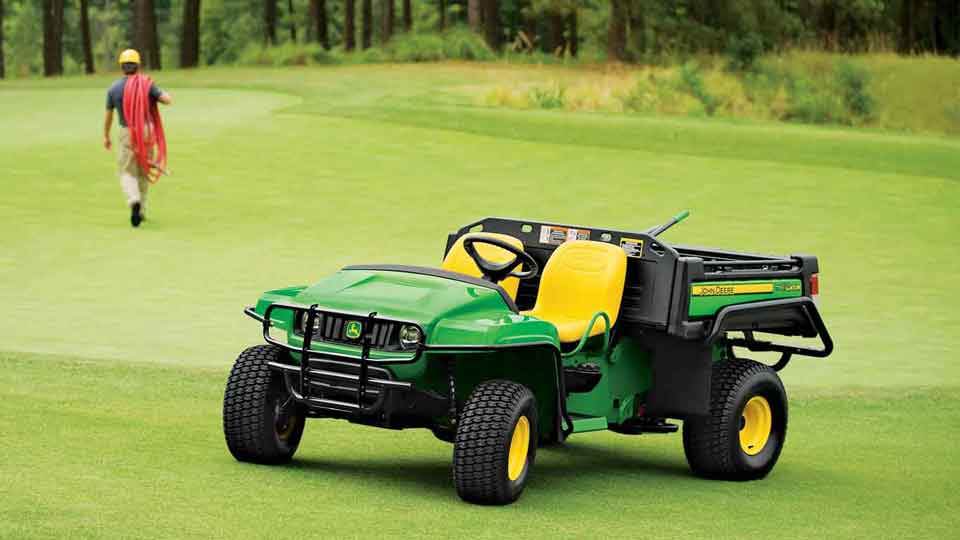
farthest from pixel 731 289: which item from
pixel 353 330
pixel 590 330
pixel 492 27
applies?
pixel 492 27

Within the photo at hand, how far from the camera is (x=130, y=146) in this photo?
59.9 ft

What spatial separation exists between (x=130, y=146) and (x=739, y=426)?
1122 centimetres

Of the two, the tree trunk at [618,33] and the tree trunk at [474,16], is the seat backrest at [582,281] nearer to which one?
the tree trunk at [618,33]

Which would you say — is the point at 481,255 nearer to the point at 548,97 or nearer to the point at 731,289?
the point at 731,289

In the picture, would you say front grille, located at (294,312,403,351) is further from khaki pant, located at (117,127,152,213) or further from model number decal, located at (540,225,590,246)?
khaki pant, located at (117,127,152,213)

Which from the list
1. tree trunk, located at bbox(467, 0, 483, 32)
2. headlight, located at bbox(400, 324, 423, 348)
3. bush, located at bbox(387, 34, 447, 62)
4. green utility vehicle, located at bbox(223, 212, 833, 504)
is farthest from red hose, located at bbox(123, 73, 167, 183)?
tree trunk, located at bbox(467, 0, 483, 32)

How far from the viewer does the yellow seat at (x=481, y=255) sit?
8.47m

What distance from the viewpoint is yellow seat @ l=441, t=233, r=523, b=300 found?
8.47 m

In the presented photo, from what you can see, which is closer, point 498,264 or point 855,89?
point 498,264

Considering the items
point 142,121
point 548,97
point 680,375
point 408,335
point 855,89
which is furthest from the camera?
point 855,89

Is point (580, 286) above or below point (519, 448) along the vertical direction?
above

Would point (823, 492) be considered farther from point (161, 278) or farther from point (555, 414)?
point (161, 278)

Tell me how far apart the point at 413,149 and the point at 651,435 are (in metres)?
14.4

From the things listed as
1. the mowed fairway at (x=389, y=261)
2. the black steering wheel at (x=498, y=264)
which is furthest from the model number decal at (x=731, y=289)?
the mowed fairway at (x=389, y=261)
